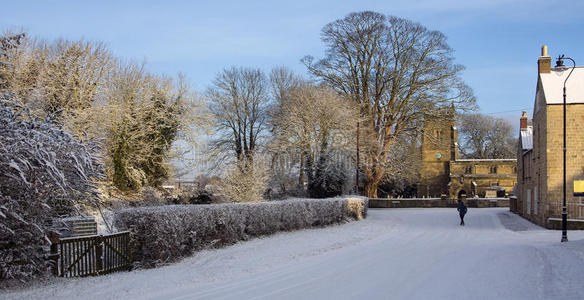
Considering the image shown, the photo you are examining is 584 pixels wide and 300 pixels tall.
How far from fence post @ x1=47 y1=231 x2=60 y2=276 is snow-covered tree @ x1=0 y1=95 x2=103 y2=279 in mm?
167

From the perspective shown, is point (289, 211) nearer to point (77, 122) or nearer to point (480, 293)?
point (77, 122)

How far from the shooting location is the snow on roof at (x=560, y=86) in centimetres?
2542

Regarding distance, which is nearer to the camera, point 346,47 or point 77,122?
point 77,122

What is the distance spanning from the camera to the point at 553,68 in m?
28.6

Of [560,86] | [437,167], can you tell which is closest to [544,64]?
[560,86]

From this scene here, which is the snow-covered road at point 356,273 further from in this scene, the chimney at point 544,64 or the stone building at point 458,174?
the stone building at point 458,174

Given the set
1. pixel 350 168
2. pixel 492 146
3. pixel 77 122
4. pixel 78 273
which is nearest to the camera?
pixel 78 273

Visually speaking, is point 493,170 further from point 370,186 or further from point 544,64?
point 544,64

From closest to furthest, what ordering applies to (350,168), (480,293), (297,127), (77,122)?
(480,293) < (77,122) < (297,127) < (350,168)

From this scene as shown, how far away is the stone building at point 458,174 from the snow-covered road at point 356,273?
4408cm

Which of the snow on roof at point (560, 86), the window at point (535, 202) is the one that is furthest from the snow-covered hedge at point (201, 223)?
the snow on roof at point (560, 86)

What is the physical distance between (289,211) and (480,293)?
13.0 meters

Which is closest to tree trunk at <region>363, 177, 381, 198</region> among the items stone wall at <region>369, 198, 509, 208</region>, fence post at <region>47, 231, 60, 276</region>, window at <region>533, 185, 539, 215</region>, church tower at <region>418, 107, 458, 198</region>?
stone wall at <region>369, 198, 509, 208</region>

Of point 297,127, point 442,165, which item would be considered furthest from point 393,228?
point 442,165
